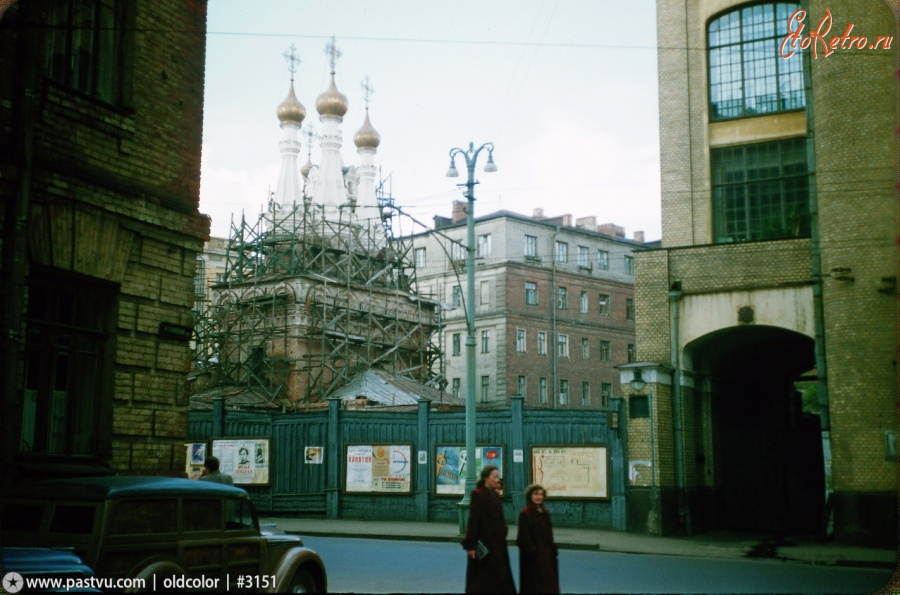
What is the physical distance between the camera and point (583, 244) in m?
72.1

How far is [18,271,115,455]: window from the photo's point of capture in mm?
11664

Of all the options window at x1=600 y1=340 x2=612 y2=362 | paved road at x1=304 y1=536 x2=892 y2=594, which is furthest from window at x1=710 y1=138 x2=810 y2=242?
window at x1=600 y1=340 x2=612 y2=362

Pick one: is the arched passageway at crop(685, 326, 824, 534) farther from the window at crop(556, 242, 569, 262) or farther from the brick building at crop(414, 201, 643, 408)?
the window at crop(556, 242, 569, 262)

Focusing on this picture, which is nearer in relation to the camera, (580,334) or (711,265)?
(711,265)

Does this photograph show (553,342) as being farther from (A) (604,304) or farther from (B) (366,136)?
(B) (366,136)

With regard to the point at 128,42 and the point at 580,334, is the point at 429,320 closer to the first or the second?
the point at 580,334

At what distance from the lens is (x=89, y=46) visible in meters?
12.6

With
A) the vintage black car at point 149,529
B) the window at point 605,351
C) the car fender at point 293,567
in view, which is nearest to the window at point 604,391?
the window at point 605,351

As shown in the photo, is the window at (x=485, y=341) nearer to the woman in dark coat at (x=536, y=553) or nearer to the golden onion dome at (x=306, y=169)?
the golden onion dome at (x=306, y=169)

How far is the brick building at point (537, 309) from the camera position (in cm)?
6700

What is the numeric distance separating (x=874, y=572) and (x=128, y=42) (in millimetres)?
14948

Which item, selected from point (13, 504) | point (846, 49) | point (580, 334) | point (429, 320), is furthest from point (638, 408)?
point (580, 334)

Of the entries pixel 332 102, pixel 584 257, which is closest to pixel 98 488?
pixel 332 102

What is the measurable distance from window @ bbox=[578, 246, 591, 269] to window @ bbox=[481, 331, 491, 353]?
9433 millimetres
